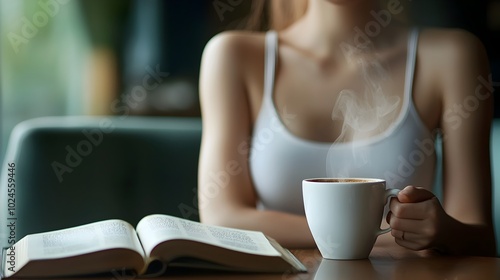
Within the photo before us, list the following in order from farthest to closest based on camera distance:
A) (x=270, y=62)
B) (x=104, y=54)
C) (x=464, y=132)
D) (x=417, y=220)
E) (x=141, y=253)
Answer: (x=104, y=54)
(x=270, y=62)
(x=464, y=132)
(x=417, y=220)
(x=141, y=253)

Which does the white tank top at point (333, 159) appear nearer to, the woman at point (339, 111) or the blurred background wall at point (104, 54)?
the woman at point (339, 111)

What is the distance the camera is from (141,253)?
74 centimetres

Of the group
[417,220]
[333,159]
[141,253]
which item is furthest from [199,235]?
[333,159]

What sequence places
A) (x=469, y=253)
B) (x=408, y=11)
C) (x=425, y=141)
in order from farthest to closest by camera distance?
(x=408, y=11), (x=425, y=141), (x=469, y=253)

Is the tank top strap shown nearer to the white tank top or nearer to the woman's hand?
the white tank top

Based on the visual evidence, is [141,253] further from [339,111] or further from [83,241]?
[339,111]

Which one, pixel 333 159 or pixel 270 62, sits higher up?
pixel 270 62

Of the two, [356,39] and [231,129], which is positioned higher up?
[356,39]

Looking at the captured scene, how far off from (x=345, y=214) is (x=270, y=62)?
2.18ft

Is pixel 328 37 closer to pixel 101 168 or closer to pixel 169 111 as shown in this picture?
pixel 101 168

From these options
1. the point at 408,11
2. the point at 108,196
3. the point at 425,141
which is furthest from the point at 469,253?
the point at 408,11

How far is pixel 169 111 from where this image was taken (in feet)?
8.39

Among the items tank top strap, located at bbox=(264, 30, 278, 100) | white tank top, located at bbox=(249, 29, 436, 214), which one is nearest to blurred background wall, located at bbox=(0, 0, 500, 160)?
tank top strap, located at bbox=(264, 30, 278, 100)

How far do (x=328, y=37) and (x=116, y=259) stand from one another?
82cm
